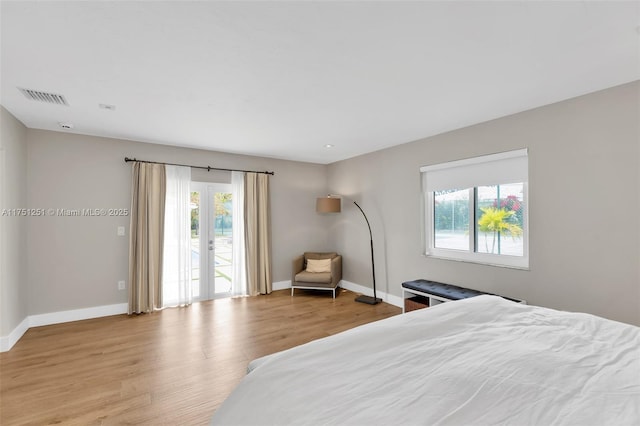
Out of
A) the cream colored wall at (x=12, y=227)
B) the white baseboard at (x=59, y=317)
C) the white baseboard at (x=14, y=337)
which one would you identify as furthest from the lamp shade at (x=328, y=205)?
the white baseboard at (x=14, y=337)

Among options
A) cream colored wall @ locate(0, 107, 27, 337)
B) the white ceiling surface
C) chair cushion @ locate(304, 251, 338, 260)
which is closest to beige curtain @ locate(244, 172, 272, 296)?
chair cushion @ locate(304, 251, 338, 260)

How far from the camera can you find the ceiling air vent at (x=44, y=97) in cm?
269

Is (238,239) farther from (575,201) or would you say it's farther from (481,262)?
(575,201)

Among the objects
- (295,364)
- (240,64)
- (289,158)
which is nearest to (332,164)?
(289,158)

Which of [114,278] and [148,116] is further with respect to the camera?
[114,278]

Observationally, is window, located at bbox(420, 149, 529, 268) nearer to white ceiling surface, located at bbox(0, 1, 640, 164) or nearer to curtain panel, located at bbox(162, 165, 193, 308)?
white ceiling surface, located at bbox(0, 1, 640, 164)

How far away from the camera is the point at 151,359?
2920 mm

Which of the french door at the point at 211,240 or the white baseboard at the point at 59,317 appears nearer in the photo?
the white baseboard at the point at 59,317

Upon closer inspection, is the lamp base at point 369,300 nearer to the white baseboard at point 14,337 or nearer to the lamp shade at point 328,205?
the lamp shade at point 328,205

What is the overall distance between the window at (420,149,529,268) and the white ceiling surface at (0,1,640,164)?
619mm

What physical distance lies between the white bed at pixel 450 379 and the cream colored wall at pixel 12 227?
346 cm

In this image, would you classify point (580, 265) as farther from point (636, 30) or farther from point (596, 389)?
point (596, 389)

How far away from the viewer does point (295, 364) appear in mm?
1270

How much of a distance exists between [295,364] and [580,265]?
2999 mm
